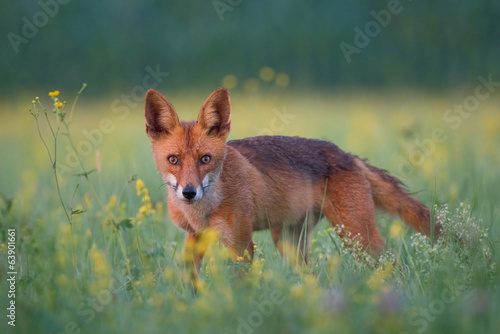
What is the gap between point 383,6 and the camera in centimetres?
2267

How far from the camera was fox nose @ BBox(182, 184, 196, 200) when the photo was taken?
5395mm

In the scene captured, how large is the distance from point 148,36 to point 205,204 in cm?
1834

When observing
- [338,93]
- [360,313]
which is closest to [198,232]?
[360,313]

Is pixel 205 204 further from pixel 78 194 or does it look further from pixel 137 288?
pixel 78 194
